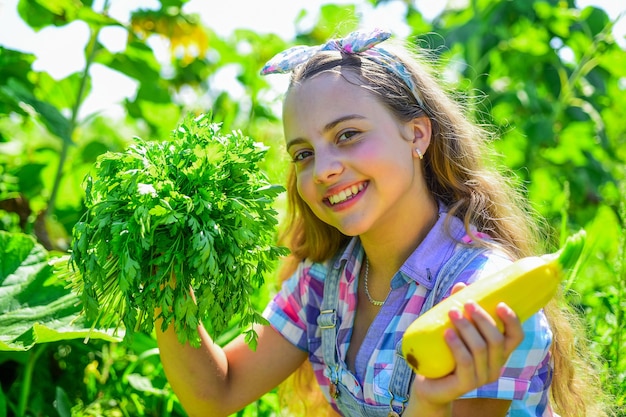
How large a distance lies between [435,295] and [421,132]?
497 mm

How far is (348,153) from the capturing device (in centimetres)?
190

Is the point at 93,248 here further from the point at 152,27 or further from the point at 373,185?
the point at 152,27

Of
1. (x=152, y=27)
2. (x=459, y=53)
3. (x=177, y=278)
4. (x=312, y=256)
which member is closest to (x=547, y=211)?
(x=459, y=53)

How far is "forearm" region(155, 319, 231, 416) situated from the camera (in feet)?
6.40

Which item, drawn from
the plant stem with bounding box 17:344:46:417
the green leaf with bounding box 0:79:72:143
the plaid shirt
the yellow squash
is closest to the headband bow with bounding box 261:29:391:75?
the plaid shirt

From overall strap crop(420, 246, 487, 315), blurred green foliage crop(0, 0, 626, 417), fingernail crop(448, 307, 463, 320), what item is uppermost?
fingernail crop(448, 307, 463, 320)

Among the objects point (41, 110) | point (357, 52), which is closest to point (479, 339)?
point (357, 52)

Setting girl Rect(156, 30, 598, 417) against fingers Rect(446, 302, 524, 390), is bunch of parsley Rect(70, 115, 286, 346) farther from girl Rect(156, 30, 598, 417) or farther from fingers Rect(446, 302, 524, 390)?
fingers Rect(446, 302, 524, 390)

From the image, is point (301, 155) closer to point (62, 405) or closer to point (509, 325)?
point (509, 325)

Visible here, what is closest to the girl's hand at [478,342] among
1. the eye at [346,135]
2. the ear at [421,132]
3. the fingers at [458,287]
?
the fingers at [458,287]

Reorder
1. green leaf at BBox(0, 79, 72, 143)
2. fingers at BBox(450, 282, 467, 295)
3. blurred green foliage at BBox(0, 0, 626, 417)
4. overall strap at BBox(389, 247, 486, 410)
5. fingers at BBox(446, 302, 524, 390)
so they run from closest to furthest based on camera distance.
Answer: fingers at BBox(446, 302, 524, 390)
fingers at BBox(450, 282, 467, 295)
overall strap at BBox(389, 247, 486, 410)
blurred green foliage at BBox(0, 0, 626, 417)
green leaf at BBox(0, 79, 72, 143)

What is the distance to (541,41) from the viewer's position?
4.30 meters

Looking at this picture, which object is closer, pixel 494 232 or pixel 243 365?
pixel 494 232

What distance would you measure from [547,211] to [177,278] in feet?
9.14
